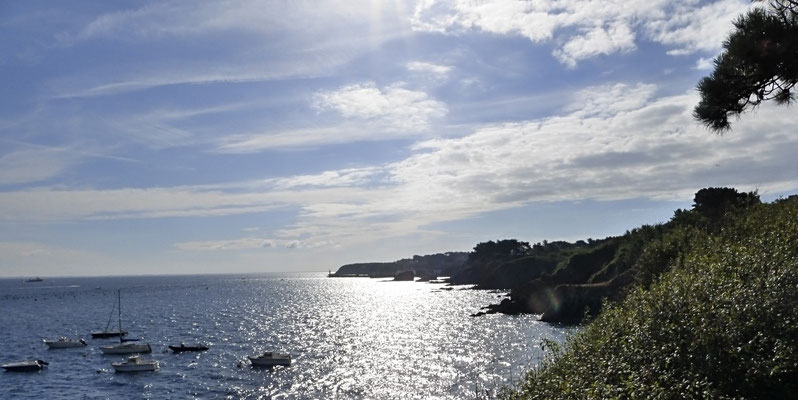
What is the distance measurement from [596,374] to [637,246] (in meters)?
64.5

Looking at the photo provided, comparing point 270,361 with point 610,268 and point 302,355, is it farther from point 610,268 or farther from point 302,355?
point 610,268

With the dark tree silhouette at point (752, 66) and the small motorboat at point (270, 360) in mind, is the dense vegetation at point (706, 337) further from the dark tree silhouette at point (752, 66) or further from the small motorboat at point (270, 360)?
the small motorboat at point (270, 360)

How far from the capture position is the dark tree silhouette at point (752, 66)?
1611 cm

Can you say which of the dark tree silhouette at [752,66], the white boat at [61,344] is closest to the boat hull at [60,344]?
the white boat at [61,344]

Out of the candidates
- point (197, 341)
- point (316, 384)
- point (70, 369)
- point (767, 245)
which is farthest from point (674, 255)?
point (197, 341)

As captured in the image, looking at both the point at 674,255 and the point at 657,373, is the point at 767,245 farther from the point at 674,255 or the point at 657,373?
the point at 674,255

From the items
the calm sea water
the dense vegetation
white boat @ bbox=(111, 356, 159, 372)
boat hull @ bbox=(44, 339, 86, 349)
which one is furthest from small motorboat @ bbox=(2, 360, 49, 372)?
the dense vegetation

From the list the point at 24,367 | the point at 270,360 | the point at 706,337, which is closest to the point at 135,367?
the point at 24,367

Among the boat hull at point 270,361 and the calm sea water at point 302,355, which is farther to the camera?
the boat hull at point 270,361

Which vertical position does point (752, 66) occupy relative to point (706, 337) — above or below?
above

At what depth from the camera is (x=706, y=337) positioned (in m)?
15.0

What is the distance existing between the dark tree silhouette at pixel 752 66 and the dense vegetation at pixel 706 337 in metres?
5.07

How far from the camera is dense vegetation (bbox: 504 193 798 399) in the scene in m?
13.6

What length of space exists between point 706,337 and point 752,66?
28.1ft
